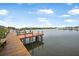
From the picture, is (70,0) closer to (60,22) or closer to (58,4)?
(58,4)

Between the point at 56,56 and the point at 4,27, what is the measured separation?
1.59 m

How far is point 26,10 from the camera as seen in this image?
5.15 metres

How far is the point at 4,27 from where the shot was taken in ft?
17.7

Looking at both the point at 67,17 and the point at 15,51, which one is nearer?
the point at 15,51

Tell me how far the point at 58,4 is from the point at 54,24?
70 cm

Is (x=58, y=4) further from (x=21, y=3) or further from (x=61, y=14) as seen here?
(x=21, y=3)

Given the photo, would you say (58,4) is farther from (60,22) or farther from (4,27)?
(4,27)

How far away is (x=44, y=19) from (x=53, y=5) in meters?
0.50

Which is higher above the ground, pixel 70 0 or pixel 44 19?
pixel 70 0

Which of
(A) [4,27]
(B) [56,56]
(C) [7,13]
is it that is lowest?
(B) [56,56]

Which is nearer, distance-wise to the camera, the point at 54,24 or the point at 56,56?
the point at 56,56

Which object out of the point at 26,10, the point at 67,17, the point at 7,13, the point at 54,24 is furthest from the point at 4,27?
the point at 67,17

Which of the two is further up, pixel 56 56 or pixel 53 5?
pixel 53 5

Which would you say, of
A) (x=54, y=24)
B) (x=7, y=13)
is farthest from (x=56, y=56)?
(x=7, y=13)
